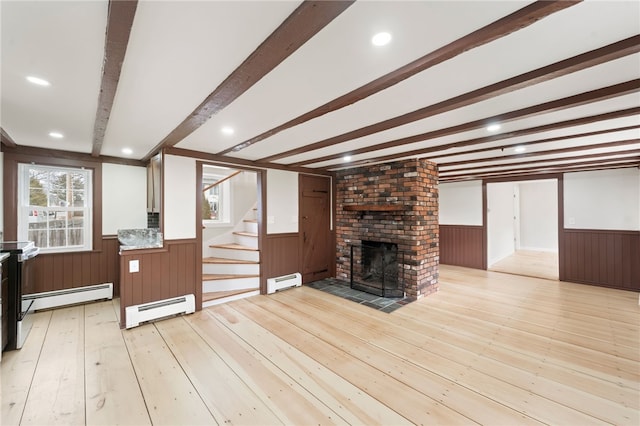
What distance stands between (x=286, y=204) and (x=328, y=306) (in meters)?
1.98

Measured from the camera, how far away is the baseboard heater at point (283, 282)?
4.55 m

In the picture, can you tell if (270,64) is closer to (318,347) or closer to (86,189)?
(318,347)

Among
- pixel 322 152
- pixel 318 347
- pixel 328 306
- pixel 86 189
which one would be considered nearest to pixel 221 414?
pixel 318 347

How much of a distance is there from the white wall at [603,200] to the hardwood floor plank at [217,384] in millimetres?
6490

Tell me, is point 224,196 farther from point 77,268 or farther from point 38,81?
point 38,81

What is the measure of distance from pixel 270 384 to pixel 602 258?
6326mm

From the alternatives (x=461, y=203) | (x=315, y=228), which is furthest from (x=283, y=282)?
(x=461, y=203)

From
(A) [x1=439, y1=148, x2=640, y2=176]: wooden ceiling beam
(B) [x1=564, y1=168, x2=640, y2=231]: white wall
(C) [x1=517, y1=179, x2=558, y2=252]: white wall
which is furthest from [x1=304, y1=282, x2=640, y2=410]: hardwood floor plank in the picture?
(C) [x1=517, y1=179, x2=558, y2=252]: white wall

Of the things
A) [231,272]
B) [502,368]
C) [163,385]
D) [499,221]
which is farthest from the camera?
[499,221]

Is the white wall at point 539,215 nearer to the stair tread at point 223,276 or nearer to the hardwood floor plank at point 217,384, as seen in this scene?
the stair tread at point 223,276

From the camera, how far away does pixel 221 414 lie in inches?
72.2

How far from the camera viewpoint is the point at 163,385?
2.14 metres

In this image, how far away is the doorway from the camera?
255 inches

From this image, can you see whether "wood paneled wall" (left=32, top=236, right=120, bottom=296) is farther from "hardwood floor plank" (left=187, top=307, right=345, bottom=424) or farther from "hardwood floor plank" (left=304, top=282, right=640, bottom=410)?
"hardwood floor plank" (left=304, top=282, right=640, bottom=410)
